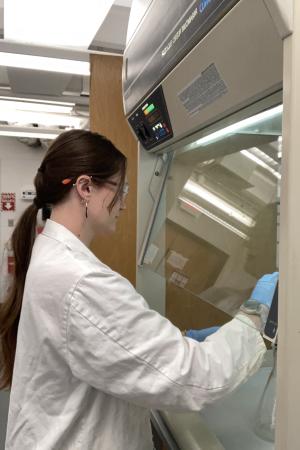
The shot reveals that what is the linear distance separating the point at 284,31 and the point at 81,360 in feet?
2.54

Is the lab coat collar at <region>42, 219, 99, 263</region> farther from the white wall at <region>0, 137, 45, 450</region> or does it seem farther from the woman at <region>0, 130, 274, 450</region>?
the white wall at <region>0, 137, 45, 450</region>

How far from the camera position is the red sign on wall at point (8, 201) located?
6445 millimetres

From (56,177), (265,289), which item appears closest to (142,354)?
(265,289)

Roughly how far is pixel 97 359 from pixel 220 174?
2.59 ft

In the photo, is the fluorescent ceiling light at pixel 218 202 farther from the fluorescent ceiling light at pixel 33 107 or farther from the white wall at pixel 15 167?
the white wall at pixel 15 167

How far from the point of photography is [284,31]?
646mm

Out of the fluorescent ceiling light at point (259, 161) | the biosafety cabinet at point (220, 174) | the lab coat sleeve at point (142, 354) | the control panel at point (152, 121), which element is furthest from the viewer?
the control panel at point (152, 121)

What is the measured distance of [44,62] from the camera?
255 cm

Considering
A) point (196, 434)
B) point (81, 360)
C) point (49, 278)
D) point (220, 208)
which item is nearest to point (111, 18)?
point (220, 208)

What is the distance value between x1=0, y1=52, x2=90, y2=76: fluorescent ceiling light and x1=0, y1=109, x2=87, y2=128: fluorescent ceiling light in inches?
59.8

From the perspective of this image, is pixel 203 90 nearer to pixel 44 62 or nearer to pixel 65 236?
pixel 65 236

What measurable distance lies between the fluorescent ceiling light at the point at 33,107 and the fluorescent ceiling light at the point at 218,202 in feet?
9.99

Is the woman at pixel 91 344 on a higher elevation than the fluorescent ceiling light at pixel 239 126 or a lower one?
lower

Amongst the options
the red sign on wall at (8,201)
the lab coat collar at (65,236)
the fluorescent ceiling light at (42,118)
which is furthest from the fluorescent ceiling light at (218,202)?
the red sign on wall at (8,201)
